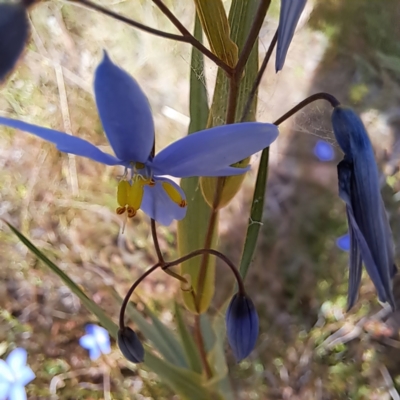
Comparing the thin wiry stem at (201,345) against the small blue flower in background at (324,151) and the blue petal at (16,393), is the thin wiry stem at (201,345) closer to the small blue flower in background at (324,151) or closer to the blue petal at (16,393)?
the blue petal at (16,393)

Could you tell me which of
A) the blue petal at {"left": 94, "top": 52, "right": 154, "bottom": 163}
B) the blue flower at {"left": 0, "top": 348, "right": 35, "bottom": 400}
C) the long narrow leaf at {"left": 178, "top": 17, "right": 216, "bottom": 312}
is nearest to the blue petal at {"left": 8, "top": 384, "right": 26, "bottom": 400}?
the blue flower at {"left": 0, "top": 348, "right": 35, "bottom": 400}

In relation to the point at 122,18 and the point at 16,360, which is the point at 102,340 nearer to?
the point at 16,360

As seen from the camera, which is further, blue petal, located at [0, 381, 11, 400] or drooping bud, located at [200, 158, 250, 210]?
blue petal, located at [0, 381, 11, 400]

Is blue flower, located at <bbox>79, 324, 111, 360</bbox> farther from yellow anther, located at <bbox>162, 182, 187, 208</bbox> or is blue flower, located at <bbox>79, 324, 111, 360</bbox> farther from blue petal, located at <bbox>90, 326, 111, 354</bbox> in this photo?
yellow anther, located at <bbox>162, 182, 187, 208</bbox>

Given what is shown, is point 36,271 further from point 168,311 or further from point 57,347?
point 168,311

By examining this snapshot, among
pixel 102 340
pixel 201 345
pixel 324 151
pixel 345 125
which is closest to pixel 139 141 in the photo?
pixel 345 125

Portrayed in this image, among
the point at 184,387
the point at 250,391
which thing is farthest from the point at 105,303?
the point at 184,387
